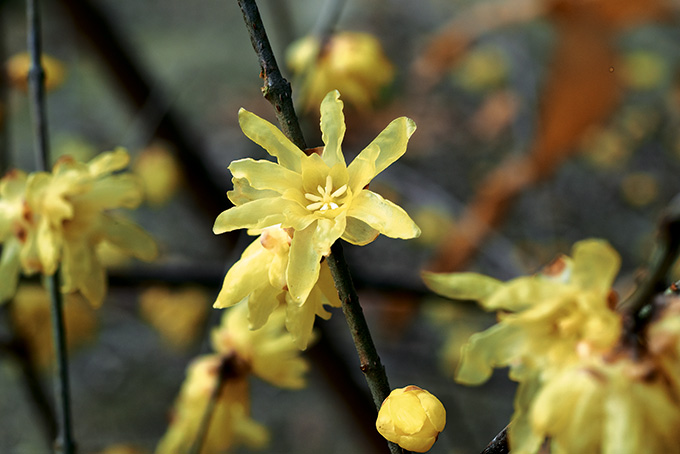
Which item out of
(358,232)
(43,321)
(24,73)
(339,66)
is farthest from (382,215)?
(43,321)

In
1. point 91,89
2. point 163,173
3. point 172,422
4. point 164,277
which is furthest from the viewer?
point 91,89

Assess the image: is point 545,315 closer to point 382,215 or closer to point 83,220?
point 382,215

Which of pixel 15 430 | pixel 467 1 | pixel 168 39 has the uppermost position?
pixel 467 1

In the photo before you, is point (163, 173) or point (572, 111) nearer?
point (572, 111)

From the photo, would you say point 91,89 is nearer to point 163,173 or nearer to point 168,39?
point 168,39

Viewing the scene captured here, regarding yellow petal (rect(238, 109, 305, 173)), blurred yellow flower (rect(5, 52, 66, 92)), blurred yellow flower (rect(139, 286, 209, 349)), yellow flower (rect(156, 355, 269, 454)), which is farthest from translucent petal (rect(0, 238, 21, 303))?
blurred yellow flower (rect(139, 286, 209, 349))

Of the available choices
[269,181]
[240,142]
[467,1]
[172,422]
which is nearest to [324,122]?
[269,181]
